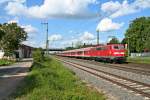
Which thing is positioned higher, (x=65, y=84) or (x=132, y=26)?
(x=132, y=26)

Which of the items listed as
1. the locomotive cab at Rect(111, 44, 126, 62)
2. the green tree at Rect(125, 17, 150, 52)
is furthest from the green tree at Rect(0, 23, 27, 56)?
the green tree at Rect(125, 17, 150, 52)

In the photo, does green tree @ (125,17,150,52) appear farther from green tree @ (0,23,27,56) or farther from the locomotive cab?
the locomotive cab

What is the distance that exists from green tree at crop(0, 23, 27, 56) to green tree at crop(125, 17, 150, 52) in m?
62.6

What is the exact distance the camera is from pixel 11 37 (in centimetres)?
7538

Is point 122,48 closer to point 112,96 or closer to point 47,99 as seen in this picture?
point 112,96

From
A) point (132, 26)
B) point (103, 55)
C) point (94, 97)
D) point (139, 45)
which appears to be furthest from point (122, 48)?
point (132, 26)

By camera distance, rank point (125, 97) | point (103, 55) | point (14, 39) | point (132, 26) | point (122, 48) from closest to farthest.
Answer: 1. point (125, 97)
2. point (122, 48)
3. point (103, 55)
4. point (14, 39)
5. point (132, 26)

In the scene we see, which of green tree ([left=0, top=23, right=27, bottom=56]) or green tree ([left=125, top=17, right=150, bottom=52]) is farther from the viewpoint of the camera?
green tree ([left=125, top=17, right=150, bottom=52])

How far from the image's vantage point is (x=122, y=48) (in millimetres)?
50594

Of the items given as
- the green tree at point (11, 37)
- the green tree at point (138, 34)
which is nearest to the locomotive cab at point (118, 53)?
the green tree at point (11, 37)

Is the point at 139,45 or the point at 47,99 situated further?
the point at 139,45

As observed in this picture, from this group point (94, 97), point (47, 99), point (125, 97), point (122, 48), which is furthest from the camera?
point (122, 48)

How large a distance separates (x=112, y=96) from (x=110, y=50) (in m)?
35.1

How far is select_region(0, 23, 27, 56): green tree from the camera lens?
74.7m
